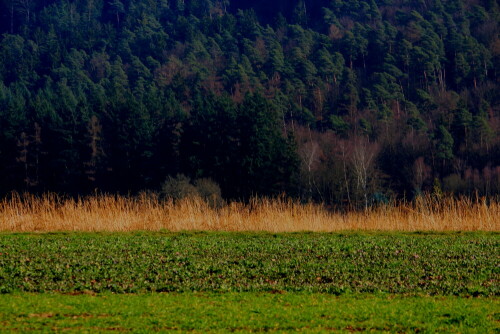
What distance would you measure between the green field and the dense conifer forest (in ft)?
40.7

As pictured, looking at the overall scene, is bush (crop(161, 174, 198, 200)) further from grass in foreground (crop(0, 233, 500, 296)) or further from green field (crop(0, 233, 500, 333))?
green field (crop(0, 233, 500, 333))

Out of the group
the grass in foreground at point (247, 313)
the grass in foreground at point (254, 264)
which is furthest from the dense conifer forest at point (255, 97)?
the grass in foreground at point (247, 313)

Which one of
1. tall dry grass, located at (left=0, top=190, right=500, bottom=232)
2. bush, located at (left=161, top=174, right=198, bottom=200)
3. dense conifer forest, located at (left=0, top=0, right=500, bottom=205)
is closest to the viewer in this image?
tall dry grass, located at (left=0, top=190, right=500, bottom=232)

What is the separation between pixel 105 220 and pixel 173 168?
35129 mm

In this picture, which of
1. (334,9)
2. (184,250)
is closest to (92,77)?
(334,9)

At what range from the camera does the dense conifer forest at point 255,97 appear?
2235 inches

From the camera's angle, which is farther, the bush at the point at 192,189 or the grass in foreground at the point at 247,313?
the bush at the point at 192,189

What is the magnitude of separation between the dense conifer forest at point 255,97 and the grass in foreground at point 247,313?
1751 cm

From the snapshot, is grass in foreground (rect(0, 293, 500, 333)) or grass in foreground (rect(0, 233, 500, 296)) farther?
grass in foreground (rect(0, 233, 500, 296))

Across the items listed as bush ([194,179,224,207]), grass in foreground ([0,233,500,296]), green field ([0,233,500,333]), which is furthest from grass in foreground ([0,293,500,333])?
bush ([194,179,224,207])

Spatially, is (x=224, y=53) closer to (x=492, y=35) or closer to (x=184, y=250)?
(x=492, y=35)

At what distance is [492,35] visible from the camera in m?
102

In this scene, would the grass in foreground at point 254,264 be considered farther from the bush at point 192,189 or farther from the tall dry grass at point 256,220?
the bush at point 192,189

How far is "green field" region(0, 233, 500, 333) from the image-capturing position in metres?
9.31
